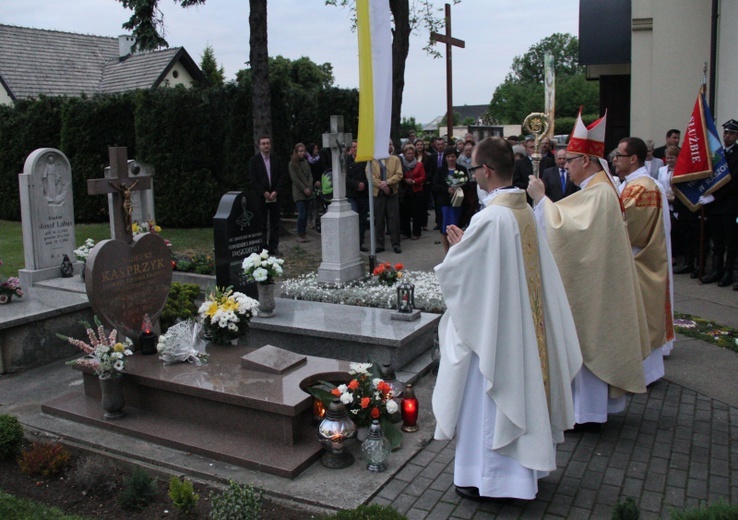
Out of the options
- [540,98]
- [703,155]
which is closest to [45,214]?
[703,155]

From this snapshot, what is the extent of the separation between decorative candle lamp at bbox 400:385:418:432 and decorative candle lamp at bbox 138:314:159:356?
7.72ft

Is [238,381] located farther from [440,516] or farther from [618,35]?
[618,35]

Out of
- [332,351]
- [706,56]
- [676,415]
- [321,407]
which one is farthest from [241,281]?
[706,56]

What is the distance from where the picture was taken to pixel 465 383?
13.3 feet

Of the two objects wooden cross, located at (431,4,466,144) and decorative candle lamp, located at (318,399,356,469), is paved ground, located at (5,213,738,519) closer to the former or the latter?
decorative candle lamp, located at (318,399,356,469)

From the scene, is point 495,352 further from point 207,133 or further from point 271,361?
point 207,133

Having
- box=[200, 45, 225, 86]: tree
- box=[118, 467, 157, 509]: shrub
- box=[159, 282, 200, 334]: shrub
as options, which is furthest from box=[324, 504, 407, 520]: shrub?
box=[200, 45, 225, 86]: tree

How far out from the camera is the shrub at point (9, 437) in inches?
198

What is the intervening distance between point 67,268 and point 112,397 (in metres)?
4.70

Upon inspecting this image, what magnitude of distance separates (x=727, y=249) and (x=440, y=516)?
7.57m

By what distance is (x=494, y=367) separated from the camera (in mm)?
3939

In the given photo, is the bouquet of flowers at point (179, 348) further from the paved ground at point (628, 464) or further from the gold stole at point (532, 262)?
the gold stole at point (532, 262)

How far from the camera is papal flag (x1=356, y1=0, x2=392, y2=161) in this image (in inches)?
336

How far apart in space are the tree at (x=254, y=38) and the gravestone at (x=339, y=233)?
178 inches
